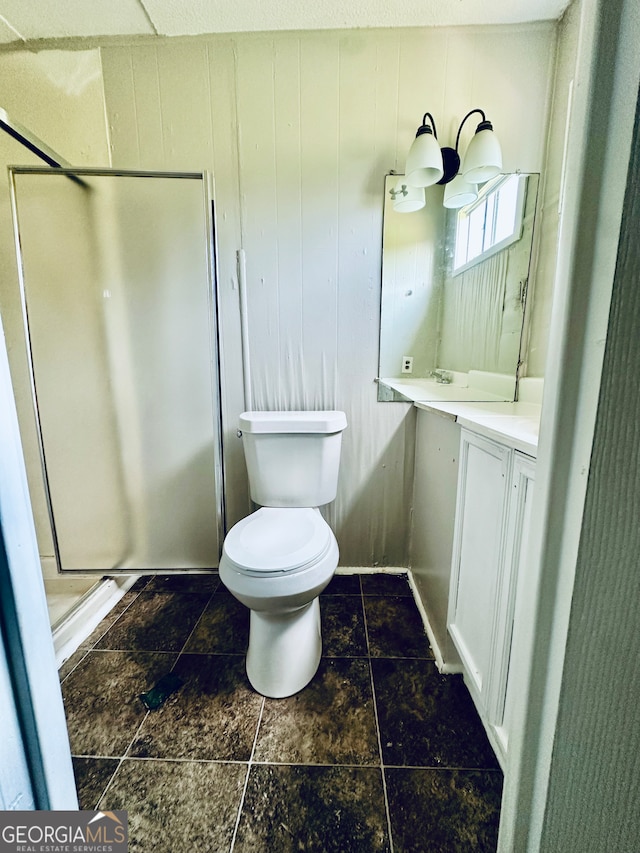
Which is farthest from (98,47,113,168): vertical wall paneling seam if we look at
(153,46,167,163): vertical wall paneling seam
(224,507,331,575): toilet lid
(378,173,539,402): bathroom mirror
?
(224,507,331,575): toilet lid

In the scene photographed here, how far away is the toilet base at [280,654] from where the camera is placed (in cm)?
105

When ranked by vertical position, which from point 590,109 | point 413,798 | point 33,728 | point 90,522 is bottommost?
point 413,798

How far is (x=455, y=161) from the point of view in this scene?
4.36ft

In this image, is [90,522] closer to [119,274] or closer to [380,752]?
[119,274]

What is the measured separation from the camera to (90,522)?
1.50 metres

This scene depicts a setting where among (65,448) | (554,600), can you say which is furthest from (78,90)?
(554,600)

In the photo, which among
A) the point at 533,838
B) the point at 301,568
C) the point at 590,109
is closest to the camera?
the point at 590,109

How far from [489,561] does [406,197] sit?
143 cm

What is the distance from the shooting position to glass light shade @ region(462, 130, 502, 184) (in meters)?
1.22

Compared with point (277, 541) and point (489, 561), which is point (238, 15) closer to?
point (277, 541)

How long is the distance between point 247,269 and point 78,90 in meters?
0.97

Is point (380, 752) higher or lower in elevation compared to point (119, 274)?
lower

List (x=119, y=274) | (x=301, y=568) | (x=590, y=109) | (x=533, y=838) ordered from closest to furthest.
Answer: (x=590, y=109)
(x=533, y=838)
(x=301, y=568)
(x=119, y=274)

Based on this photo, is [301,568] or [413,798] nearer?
[413,798]
